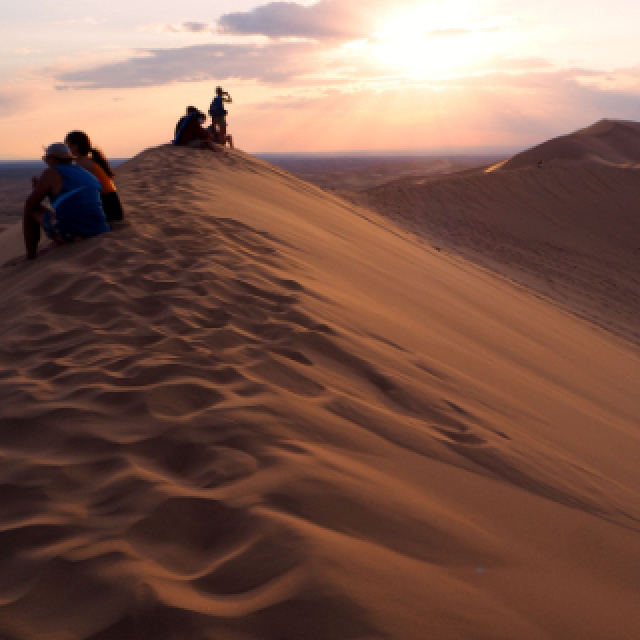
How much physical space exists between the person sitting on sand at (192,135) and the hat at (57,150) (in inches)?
244

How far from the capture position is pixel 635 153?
3431 centimetres

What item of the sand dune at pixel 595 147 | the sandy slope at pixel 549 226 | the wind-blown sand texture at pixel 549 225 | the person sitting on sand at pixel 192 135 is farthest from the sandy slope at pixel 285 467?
the sand dune at pixel 595 147

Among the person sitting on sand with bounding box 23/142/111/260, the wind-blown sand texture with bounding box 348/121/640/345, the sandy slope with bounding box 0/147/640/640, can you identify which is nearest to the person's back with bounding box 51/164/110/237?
the person sitting on sand with bounding box 23/142/111/260

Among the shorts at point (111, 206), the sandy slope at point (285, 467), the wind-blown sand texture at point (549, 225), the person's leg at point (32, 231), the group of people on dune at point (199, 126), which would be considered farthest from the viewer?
the wind-blown sand texture at point (549, 225)

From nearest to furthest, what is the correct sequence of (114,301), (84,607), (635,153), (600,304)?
(84,607), (114,301), (600,304), (635,153)

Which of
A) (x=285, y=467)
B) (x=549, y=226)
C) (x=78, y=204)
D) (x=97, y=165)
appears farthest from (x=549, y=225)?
(x=285, y=467)

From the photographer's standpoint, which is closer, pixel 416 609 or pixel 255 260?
pixel 416 609

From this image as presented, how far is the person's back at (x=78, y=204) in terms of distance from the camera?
4762mm

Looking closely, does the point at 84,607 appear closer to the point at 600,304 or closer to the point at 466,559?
the point at 466,559

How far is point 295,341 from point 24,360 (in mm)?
1289

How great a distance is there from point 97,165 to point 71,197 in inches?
24.5

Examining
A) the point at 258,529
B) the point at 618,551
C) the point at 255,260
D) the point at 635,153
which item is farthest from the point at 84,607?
the point at 635,153

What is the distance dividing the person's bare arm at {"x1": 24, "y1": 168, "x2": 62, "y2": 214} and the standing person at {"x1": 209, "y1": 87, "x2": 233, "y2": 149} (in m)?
6.88

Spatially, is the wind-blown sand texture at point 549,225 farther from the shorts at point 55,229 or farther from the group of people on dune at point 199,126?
the shorts at point 55,229
